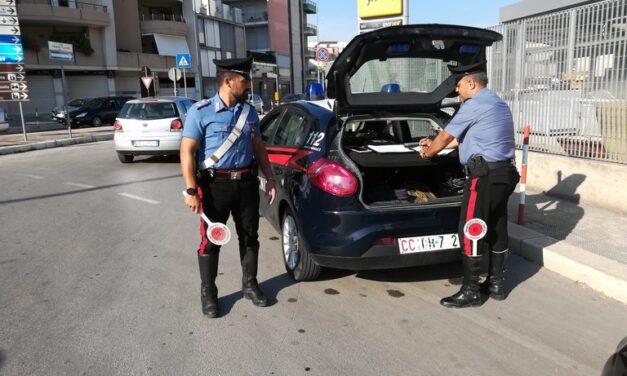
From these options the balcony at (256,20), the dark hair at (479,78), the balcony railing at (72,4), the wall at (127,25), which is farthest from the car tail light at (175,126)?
the balcony at (256,20)

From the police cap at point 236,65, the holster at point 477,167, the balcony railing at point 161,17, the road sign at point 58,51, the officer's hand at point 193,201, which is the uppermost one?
the balcony railing at point 161,17

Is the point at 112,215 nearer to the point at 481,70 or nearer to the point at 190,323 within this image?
the point at 190,323

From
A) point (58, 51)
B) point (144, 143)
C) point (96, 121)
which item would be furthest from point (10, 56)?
point (96, 121)

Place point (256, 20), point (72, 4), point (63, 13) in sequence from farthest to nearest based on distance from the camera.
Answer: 1. point (256, 20)
2. point (72, 4)
3. point (63, 13)

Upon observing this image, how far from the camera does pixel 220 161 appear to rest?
351cm

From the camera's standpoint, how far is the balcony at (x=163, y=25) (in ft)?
133

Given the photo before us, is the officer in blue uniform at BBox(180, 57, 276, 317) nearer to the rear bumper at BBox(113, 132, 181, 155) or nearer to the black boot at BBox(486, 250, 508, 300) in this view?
the black boot at BBox(486, 250, 508, 300)

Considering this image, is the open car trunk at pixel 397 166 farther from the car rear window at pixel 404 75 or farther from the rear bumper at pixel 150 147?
the rear bumper at pixel 150 147

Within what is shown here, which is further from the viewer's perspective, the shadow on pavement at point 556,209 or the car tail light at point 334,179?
the shadow on pavement at point 556,209

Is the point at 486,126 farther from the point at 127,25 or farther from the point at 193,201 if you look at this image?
the point at 127,25

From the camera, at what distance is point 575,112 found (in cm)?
669

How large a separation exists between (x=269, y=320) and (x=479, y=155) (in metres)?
1.92

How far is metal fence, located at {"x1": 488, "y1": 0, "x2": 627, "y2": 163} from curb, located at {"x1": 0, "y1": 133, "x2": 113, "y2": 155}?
13729 millimetres

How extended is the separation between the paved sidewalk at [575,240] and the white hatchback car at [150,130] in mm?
7442
